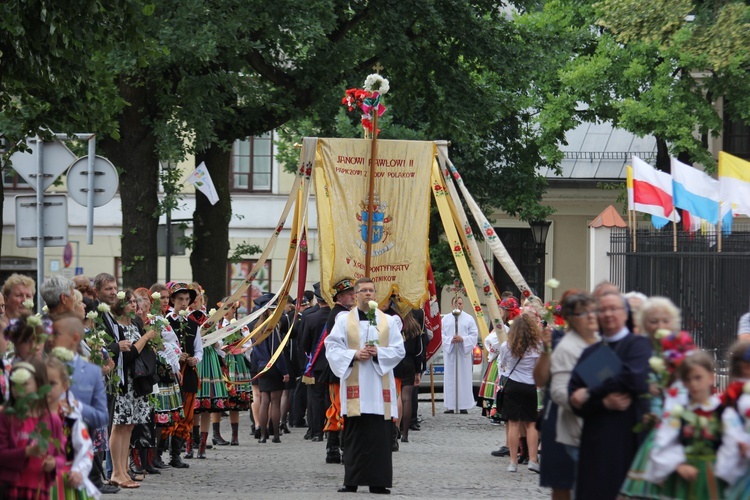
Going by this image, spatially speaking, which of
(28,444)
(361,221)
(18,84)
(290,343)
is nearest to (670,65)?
(290,343)

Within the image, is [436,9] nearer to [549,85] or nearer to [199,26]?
[199,26]

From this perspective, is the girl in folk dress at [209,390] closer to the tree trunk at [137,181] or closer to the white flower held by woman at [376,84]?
the white flower held by woman at [376,84]

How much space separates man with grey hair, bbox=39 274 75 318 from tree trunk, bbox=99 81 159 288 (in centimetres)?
1056

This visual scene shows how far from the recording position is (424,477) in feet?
47.3

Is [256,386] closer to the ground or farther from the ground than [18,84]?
closer to the ground

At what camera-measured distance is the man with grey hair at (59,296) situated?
32.9 ft

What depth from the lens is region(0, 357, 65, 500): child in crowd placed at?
23.2ft

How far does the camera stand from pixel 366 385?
1290 cm

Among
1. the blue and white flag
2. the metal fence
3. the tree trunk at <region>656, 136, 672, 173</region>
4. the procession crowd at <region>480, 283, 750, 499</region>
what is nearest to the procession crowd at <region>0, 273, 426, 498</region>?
the procession crowd at <region>480, 283, 750, 499</region>

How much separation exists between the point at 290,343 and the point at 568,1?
18.0 meters

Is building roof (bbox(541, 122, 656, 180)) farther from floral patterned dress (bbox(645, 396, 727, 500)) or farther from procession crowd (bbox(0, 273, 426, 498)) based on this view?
floral patterned dress (bbox(645, 396, 727, 500))

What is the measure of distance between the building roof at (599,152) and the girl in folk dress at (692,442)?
34.8 metres

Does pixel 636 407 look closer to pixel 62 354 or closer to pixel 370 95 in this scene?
pixel 62 354

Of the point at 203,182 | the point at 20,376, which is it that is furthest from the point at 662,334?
the point at 203,182
